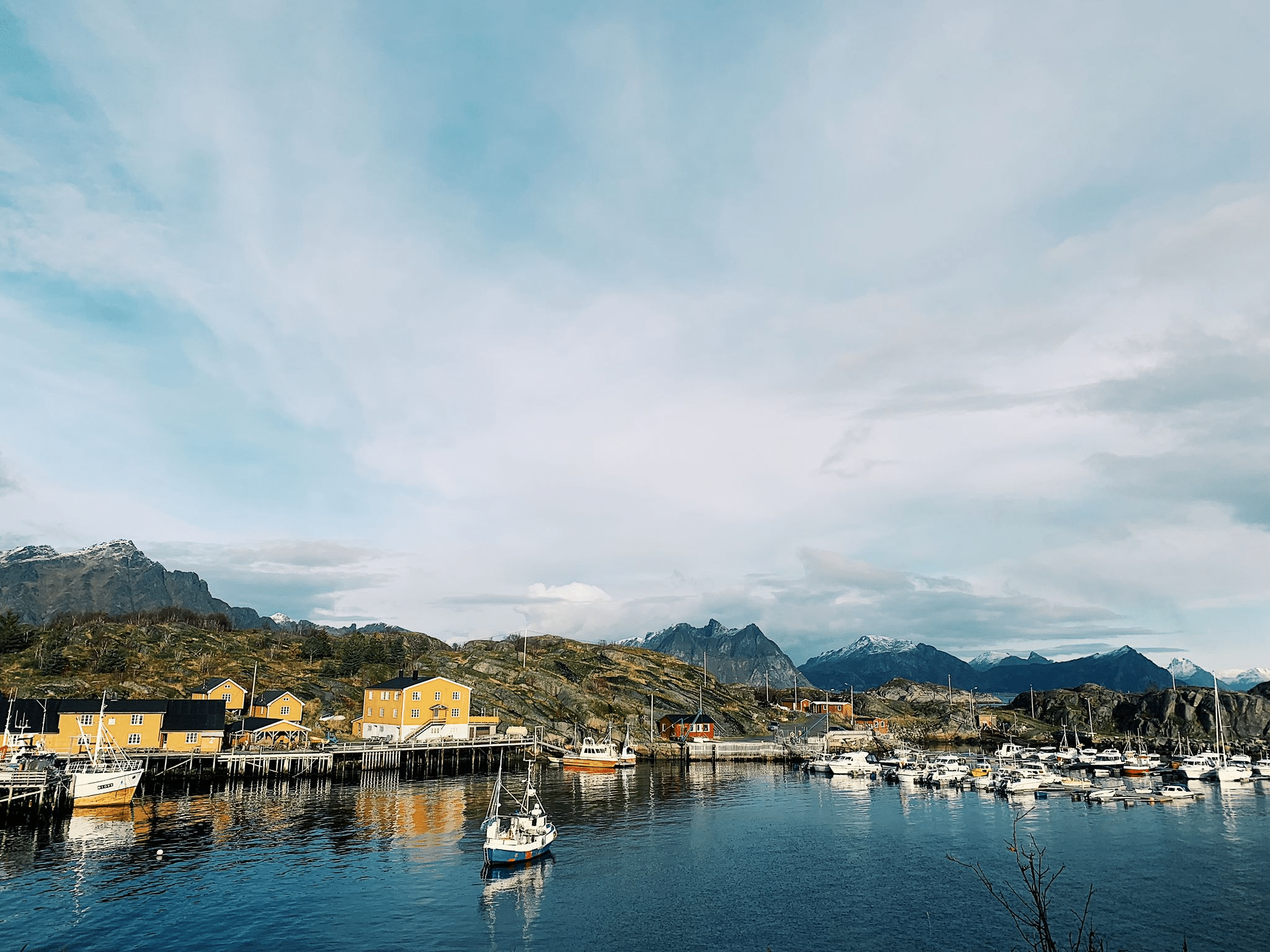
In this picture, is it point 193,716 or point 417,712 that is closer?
point 193,716

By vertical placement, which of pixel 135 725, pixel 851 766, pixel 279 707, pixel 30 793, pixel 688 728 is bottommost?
pixel 851 766

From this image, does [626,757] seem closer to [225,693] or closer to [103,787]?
[225,693]

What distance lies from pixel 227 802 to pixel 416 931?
190ft

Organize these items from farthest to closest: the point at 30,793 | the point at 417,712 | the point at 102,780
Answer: the point at 417,712
the point at 102,780
the point at 30,793

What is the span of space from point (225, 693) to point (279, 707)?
1107cm

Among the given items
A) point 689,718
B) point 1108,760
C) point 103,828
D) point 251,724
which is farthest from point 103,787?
point 1108,760

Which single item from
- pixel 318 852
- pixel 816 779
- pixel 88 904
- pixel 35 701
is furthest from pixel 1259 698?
pixel 35 701

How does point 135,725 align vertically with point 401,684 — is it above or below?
below

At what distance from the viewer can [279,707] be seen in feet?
450

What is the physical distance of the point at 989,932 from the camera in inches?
1854

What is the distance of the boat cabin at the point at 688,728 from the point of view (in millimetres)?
163000

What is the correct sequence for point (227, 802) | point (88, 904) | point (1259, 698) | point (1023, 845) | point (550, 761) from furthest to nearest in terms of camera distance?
point (1259, 698), point (550, 761), point (227, 802), point (1023, 845), point (88, 904)

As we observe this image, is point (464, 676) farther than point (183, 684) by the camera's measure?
Yes

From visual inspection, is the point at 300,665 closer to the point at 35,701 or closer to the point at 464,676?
the point at 464,676
